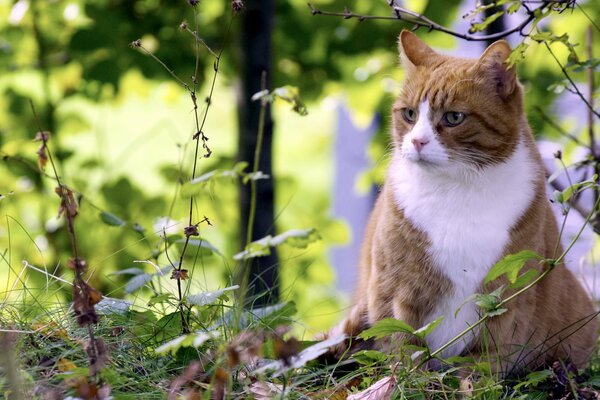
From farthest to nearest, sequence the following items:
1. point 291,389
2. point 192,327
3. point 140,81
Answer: point 140,81
point 192,327
point 291,389

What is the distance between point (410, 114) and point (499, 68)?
25 cm

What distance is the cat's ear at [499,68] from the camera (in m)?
1.95

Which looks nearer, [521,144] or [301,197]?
[521,144]

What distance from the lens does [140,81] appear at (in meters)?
3.98

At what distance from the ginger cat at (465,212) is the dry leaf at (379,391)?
0.31m

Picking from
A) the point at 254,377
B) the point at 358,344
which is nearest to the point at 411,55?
the point at 358,344

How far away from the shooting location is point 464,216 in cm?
196

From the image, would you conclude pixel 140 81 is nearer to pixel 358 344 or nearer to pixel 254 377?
pixel 358 344

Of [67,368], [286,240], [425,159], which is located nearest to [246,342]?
[286,240]

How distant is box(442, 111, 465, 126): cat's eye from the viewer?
6.54 feet

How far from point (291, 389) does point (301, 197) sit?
2937 millimetres

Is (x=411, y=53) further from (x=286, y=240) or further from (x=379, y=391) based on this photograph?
(x=379, y=391)

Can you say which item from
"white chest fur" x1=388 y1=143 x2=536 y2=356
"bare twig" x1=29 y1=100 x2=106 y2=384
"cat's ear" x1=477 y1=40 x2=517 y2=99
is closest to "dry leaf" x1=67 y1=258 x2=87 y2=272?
"bare twig" x1=29 y1=100 x2=106 y2=384

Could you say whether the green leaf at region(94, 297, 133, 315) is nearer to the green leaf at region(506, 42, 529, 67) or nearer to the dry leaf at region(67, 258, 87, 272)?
the dry leaf at region(67, 258, 87, 272)
